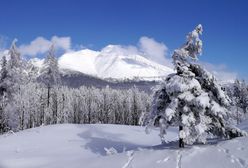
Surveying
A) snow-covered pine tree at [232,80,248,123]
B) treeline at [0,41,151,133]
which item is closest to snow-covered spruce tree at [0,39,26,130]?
treeline at [0,41,151,133]

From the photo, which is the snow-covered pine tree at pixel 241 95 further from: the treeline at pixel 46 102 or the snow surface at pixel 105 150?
the snow surface at pixel 105 150

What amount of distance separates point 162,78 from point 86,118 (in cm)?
9486

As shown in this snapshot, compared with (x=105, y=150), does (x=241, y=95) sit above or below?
above

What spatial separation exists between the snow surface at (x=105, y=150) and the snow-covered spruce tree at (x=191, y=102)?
1036mm

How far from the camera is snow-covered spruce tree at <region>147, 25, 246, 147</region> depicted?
19.4 meters

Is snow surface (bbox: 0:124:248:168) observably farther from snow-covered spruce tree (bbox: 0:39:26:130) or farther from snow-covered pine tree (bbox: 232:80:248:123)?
snow-covered pine tree (bbox: 232:80:248:123)

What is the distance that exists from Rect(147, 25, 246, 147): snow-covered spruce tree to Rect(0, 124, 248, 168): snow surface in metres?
1.04

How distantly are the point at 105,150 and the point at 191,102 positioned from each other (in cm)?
1135

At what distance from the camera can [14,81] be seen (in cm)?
4594

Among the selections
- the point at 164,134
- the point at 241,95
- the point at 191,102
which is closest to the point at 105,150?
the point at 164,134

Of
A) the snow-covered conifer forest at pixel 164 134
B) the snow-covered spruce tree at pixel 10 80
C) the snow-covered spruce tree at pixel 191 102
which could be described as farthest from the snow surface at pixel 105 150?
the snow-covered spruce tree at pixel 10 80

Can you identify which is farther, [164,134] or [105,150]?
[105,150]

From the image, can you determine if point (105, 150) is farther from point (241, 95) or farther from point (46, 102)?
point (241, 95)

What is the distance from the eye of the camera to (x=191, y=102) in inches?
774
